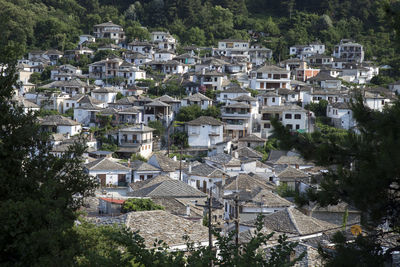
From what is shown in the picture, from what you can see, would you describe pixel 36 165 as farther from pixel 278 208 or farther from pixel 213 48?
pixel 213 48

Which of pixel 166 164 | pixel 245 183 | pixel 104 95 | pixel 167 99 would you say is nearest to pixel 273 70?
pixel 167 99

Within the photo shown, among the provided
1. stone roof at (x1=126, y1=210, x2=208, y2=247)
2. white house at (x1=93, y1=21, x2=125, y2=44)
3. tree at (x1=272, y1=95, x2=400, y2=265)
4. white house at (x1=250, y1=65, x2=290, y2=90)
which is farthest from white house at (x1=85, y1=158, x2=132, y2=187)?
white house at (x1=93, y1=21, x2=125, y2=44)

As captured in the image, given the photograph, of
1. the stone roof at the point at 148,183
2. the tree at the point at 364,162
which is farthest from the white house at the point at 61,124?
the tree at the point at 364,162

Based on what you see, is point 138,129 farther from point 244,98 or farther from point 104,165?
point 244,98

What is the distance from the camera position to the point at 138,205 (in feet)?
80.0

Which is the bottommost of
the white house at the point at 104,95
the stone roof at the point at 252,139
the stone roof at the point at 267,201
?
the stone roof at the point at 252,139

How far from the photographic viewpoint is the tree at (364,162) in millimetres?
8586

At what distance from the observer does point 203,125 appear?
45.1 m

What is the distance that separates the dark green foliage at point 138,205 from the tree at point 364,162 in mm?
14809

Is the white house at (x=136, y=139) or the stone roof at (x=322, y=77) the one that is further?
the stone roof at (x=322, y=77)

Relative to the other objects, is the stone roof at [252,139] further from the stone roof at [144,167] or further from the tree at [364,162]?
the tree at [364,162]

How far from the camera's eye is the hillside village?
24203 millimetres

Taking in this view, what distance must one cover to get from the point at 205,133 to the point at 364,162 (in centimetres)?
3613

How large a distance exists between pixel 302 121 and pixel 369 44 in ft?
110
